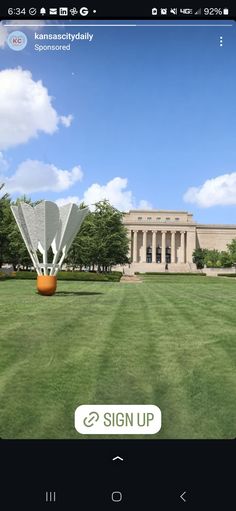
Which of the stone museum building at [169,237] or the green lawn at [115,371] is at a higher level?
the stone museum building at [169,237]

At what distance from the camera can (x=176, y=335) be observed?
7875 millimetres

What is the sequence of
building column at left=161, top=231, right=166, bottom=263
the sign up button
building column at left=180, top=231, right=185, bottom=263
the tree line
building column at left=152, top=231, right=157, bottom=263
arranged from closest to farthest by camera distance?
1. the sign up button
2. the tree line
3. building column at left=152, top=231, right=157, bottom=263
4. building column at left=180, top=231, right=185, bottom=263
5. building column at left=161, top=231, right=166, bottom=263

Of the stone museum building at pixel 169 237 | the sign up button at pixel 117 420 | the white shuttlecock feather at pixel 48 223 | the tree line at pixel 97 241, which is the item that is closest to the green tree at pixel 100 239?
the tree line at pixel 97 241

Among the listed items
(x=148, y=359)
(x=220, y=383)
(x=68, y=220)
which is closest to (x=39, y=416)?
(x=220, y=383)

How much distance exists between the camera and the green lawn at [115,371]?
3455 millimetres

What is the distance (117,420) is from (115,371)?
2033 millimetres

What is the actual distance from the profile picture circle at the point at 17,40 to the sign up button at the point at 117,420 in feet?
8.53

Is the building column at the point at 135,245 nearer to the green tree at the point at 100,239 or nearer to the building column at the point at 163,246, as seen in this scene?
the building column at the point at 163,246

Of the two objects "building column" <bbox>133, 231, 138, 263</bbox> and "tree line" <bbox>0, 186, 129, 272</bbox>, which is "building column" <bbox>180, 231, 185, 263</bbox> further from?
"tree line" <bbox>0, 186, 129, 272</bbox>

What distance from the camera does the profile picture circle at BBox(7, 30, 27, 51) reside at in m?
3.49

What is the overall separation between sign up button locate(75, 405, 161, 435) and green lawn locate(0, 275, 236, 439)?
3.0 inches

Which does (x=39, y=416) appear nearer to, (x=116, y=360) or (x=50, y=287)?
(x=116, y=360)

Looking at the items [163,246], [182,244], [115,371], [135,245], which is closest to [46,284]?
[115,371]
